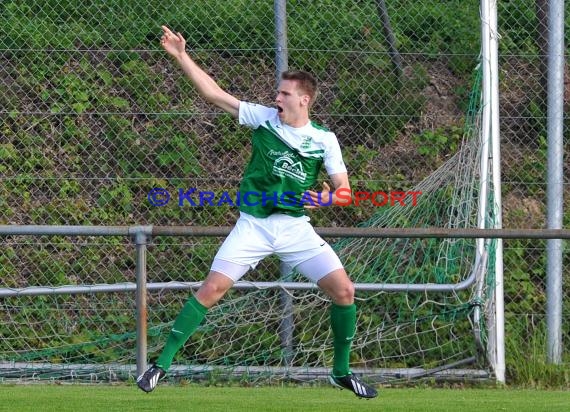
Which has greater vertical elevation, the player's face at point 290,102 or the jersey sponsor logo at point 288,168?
the player's face at point 290,102

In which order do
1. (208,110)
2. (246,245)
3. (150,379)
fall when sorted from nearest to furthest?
(150,379), (246,245), (208,110)

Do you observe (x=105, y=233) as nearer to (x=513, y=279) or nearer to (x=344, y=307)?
(x=344, y=307)

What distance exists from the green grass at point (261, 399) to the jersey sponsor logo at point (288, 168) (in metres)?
1.37

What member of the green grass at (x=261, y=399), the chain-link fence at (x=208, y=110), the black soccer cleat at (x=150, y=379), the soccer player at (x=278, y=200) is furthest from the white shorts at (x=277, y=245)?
the chain-link fence at (x=208, y=110)

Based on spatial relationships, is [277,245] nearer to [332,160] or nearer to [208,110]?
[332,160]

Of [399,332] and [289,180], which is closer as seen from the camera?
[289,180]

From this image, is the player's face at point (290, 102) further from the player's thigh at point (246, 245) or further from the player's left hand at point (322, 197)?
the player's thigh at point (246, 245)

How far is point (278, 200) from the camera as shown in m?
6.49

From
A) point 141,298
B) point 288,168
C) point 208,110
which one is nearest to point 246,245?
point 288,168

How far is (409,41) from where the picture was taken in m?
10.9

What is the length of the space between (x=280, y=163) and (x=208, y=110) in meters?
4.65

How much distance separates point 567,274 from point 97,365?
14.5 ft

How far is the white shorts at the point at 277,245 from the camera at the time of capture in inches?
255

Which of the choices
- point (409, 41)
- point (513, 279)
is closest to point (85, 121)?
point (409, 41)
